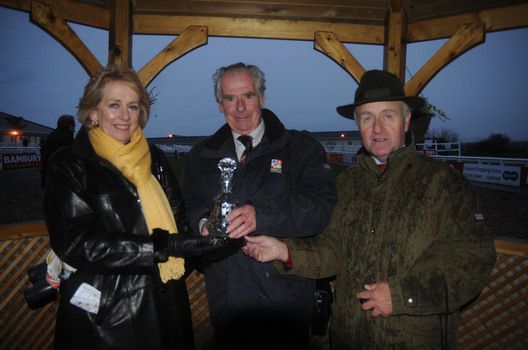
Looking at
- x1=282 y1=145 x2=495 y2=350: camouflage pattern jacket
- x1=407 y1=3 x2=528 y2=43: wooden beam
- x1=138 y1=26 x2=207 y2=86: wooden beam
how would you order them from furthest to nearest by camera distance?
x1=138 y1=26 x2=207 y2=86: wooden beam, x1=407 y1=3 x2=528 y2=43: wooden beam, x1=282 y1=145 x2=495 y2=350: camouflage pattern jacket

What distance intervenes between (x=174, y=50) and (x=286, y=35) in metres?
1.36

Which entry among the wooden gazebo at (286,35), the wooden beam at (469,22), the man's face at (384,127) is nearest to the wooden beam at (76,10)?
the wooden gazebo at (286,35)

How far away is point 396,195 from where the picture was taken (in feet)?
6.26

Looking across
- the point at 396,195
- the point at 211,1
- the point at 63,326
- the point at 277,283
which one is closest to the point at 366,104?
the point at 396,195

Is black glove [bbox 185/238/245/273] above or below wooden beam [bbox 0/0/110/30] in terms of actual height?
below

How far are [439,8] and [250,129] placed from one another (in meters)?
3.07

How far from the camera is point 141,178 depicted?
219cm

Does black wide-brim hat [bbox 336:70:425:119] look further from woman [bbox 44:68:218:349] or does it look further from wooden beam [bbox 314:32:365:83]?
wooden beam [bbox 314:32:365:83]

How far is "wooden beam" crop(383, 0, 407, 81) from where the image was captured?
3.95m

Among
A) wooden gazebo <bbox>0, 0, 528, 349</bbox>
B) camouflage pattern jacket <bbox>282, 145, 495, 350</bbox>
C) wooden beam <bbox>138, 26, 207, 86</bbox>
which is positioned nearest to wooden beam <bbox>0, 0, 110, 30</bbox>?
wooden gazebo <bbox>0, 0, 528, 349</bbox>

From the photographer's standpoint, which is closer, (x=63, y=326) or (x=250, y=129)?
(x=63, y=326)

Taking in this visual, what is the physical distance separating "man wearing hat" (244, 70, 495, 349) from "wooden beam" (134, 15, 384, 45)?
2357 millimetres

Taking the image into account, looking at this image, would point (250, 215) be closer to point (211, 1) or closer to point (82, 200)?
point (82, 200)

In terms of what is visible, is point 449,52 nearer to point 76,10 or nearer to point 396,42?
point 396,42
